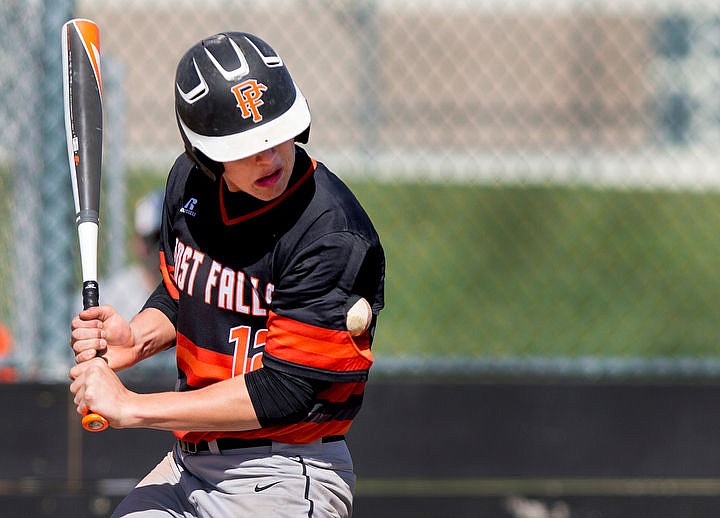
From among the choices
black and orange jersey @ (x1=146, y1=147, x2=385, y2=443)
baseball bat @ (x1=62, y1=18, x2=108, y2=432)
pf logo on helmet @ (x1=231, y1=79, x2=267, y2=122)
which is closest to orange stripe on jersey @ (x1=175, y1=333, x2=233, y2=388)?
black and orange jersey @ (x1=146, y1=147, x2=385, y2=443)

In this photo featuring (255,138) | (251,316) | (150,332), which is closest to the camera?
(255,138)

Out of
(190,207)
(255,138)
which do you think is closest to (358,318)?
(255,138)

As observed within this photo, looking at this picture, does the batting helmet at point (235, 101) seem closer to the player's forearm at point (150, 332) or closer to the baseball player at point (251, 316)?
the baseball player at point (251, 316)

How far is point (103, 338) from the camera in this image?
2.99 m

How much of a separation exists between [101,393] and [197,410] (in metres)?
0.24

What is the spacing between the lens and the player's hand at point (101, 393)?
9.07 feet

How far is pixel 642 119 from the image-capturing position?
7883 mm

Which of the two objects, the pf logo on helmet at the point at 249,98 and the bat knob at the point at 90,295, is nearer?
the pf logo on helmet at the point at 249,98

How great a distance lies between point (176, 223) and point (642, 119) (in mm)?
5408

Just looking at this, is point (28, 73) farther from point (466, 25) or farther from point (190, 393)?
point (466, 25)

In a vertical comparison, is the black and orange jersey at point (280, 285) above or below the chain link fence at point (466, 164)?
above

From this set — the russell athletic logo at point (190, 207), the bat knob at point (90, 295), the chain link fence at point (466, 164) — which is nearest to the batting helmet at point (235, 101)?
the russell athletic logo at point (190, 207)

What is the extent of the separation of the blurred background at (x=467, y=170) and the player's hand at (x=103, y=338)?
148 centimetres

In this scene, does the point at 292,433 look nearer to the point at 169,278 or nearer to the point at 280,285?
the point at 280,285
